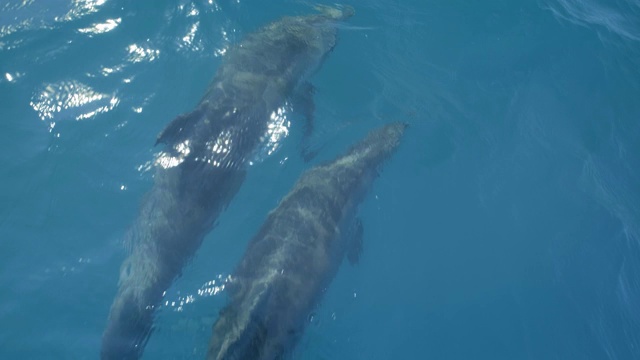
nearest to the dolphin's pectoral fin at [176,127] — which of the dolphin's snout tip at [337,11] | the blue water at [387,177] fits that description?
the blue water at [387,177]

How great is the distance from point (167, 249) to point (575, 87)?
34.2 ft

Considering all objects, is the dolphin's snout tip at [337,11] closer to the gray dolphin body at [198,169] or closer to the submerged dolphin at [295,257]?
the gray dolphin body at [198,169]

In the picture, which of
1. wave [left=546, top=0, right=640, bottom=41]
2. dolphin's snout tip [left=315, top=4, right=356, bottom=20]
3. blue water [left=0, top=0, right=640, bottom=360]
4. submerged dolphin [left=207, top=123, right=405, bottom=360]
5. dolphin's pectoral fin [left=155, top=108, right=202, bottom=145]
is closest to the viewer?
submerged dolphin [left=207, top=123, right=405, bottom=360]

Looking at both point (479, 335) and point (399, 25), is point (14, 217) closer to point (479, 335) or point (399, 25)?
point (479, 335)

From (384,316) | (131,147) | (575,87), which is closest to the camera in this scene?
(384,316)

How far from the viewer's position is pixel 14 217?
9766 mm

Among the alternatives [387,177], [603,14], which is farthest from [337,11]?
[603,14]

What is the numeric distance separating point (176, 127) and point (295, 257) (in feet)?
9.99

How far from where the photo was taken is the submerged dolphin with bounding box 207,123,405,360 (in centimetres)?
809

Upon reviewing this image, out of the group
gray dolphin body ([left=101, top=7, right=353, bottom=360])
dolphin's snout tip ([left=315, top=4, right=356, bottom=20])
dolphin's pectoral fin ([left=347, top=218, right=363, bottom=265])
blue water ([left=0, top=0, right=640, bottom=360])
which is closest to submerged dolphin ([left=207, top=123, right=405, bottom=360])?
dolphin's pectoral fin ([left=347, top=218, right=363, bottom=265])

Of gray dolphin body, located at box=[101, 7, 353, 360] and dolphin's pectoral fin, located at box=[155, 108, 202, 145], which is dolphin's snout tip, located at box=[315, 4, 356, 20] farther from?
dolphin's pectoral fin, located at box=[155, 108, 202, 145]

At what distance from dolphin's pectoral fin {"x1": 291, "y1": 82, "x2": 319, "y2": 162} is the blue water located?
222 millimetres

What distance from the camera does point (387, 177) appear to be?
38.8 ft

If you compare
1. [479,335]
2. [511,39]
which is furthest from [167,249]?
[511,39]
